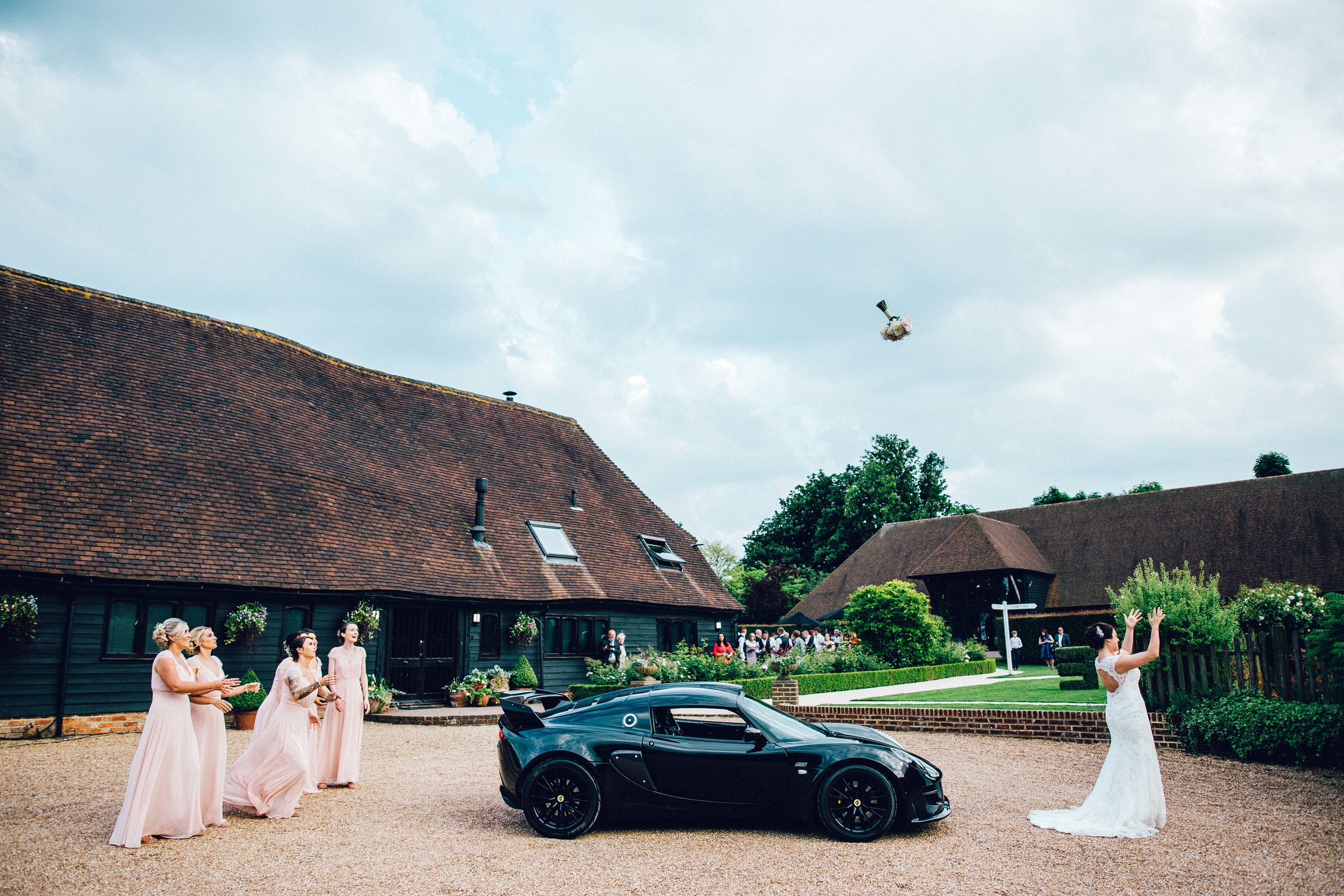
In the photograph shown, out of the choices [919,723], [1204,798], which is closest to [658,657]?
[919,723]

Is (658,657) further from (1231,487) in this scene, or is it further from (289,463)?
(1231,487)

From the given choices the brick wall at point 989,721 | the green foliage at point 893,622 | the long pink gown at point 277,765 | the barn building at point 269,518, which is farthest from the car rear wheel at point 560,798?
the green foliage at point 893,622

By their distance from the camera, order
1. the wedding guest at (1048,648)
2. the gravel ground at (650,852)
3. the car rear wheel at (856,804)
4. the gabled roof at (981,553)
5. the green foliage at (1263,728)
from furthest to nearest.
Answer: the gabled roof at (981,553), the wedding guest at (1048,648), the green foliage at (1263,728), the car rear wheel at (856,804), the gravel ground at (650,852)

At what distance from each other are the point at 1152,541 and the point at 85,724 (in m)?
38.0

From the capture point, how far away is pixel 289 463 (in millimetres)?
19750

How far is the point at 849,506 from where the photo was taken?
63062 millimetres

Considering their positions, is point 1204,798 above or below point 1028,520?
below

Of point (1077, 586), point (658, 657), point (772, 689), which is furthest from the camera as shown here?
point (1077, 586)

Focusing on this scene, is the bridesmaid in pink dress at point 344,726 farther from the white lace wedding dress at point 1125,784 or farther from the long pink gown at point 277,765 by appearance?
the white lace wedding dress at point 1125,784

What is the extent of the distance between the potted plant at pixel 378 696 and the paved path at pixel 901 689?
830 cm

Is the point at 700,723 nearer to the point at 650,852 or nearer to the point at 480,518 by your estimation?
the point at 650,852

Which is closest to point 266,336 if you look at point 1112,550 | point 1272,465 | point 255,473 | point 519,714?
point 255,473

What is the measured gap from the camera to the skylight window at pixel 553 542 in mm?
23344

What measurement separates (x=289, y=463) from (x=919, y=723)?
14.0 meters
